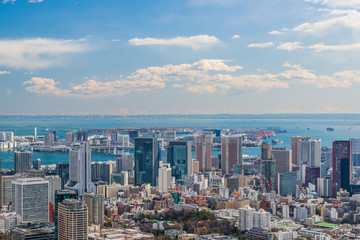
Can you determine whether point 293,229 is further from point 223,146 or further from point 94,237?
point 223,146

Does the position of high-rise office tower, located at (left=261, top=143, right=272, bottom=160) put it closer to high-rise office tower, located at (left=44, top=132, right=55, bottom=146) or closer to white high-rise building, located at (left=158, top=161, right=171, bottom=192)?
white high-rise building, located at (left=158, top=161, right=171, bottom=192)

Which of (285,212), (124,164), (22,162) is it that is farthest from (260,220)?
(124,164)

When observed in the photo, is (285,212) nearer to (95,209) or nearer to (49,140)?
(95,209)

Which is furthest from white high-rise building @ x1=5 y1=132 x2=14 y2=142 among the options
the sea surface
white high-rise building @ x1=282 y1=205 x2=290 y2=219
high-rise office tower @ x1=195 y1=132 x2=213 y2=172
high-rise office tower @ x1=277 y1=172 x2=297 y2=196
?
white high-rise building @ x1=282 y1=205 x2=290 y2=219

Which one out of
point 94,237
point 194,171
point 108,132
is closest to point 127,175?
point 194,171

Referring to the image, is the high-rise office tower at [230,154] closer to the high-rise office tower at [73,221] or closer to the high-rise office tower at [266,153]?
the high-rise office tower at [266,153]

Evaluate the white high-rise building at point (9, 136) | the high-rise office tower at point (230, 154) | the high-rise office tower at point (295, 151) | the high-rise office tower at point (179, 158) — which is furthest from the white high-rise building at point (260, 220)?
the white high-rise building at point (9, 136)
